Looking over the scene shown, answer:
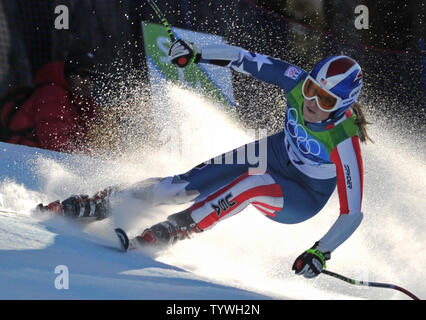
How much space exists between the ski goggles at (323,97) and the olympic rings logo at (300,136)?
18 centimetres

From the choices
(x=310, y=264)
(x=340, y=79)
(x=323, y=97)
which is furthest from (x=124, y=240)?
(x=340, y=79)

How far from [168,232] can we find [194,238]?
76 cm

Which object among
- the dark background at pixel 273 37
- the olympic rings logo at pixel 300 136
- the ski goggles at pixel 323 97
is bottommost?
the olympic rings logo at pixel 300 136

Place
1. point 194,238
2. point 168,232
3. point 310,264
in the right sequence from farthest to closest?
point 194,238
point 168,232
point 310,264

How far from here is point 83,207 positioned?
340 centimetres

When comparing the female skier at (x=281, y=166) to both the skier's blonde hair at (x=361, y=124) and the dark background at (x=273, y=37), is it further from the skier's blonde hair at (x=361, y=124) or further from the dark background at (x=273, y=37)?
the dark background at (x=273, y=37)

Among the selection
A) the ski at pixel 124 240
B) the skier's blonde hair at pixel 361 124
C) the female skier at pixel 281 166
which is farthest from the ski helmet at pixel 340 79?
the ski at pixel 124 240

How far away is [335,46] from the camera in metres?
6.20

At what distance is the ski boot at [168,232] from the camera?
3195 mm

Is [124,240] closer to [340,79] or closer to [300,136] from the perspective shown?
[300,136]

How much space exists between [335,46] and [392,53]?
627 millimetres

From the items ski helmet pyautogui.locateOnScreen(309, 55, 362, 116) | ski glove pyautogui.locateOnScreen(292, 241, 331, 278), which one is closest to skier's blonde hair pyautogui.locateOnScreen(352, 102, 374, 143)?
ski helmet pyautogui.locateOnScreen(309, 55, 362, 116)
